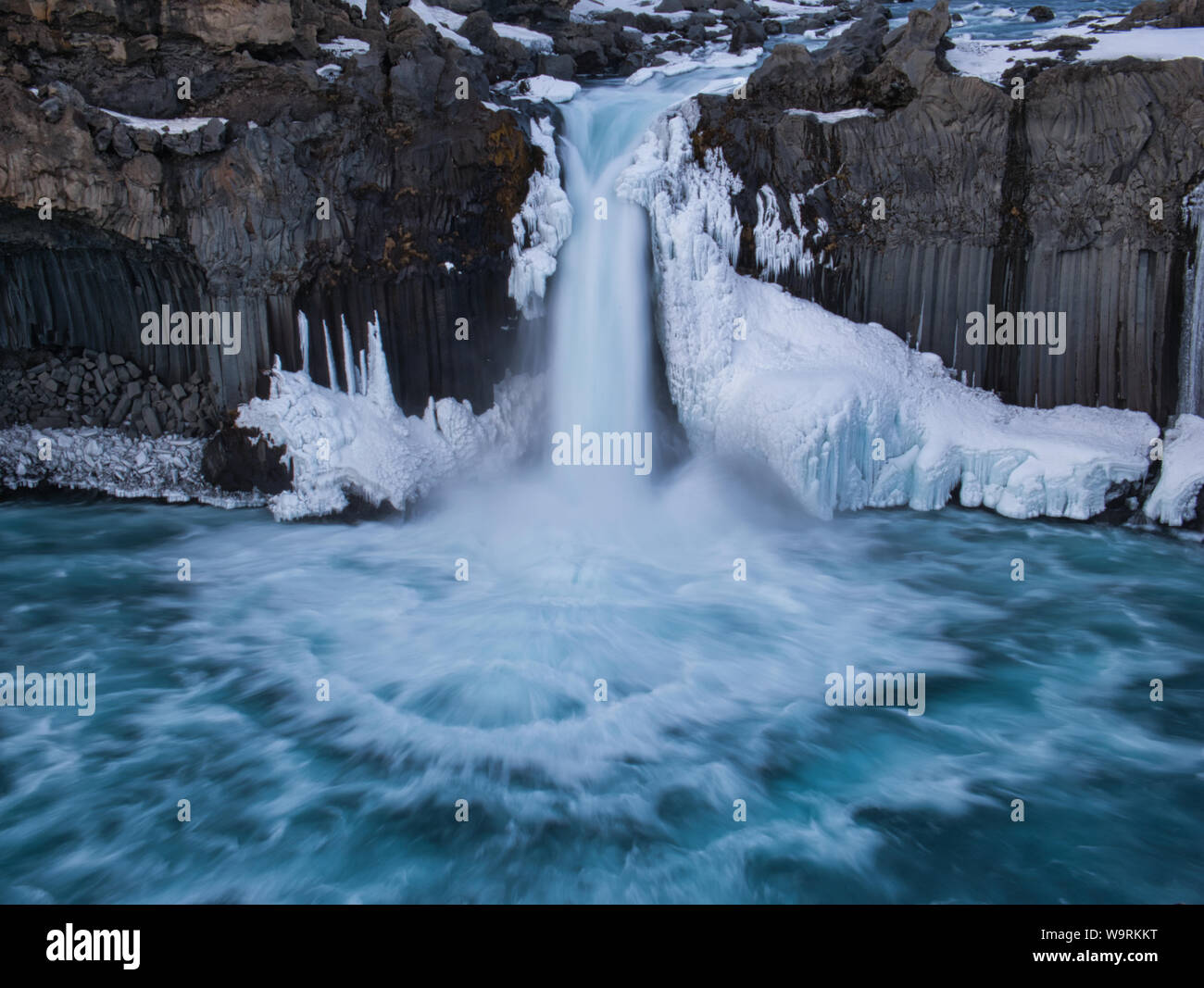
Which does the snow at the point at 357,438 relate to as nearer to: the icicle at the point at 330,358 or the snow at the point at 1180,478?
the icicle at the point at 330,358

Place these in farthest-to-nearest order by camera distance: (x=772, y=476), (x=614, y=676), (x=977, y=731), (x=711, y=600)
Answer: (x=772, y=476) < (x=711, y=600) < (x=614, y=676) < (x=977, y=731)

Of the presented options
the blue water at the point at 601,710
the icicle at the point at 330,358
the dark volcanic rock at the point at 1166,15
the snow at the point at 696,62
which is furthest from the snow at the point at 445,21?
the dark volcanic rock at the point at 1166,15

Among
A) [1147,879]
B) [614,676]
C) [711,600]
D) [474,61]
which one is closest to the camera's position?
[1147,879]

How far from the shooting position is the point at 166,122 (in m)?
10.5

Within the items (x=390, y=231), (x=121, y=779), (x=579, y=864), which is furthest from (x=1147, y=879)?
(x=390, y=231)

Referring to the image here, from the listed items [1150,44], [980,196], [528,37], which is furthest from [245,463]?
[1150,44]

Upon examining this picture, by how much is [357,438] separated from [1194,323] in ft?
31.4

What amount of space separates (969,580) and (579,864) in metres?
5.57

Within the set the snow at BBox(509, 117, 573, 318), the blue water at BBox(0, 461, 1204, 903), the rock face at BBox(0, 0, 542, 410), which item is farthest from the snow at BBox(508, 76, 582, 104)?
the blue water at BBox(0, 461, 1204, 903)

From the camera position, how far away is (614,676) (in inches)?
301

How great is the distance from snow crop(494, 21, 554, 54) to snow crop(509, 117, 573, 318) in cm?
468

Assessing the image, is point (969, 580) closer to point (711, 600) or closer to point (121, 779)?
point (711, 600)

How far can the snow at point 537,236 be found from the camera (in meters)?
11.0

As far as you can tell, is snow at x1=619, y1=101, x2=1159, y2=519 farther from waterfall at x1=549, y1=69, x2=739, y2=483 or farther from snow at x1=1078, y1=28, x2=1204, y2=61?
snow at x1=1078, y1=28, x2=1204, y2=61
